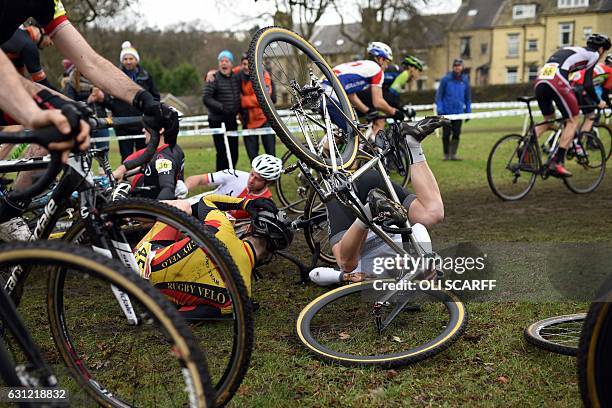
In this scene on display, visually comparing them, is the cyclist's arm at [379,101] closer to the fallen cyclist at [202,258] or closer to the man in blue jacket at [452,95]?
the fallen cyclist at [202,258]

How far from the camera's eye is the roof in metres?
62.3

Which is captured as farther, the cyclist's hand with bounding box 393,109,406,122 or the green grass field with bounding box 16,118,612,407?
the cyclist's hand with bounding box 393,109,406,122

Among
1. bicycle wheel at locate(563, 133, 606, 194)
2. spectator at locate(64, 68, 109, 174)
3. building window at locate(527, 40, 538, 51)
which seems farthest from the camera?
building window at locate(527, 40, 538, 51)

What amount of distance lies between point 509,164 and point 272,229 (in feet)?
16.5

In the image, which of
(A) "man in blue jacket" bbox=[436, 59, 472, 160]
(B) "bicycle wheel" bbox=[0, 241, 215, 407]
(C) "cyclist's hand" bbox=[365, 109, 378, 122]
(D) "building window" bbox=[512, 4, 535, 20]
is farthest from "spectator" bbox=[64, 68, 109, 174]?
(D) "building window" bbox=[512, 4, 535, 20]

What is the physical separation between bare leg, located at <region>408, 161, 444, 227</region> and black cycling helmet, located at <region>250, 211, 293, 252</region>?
1002mm

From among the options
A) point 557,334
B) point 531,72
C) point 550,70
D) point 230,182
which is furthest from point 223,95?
point 531,72

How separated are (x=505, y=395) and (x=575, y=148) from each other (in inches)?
256

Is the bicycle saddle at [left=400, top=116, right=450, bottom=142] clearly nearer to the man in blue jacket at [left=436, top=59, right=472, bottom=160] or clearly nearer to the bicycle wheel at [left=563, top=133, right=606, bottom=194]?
the bicycle wheel at [left=563, top=133, right=606, bottom=194]

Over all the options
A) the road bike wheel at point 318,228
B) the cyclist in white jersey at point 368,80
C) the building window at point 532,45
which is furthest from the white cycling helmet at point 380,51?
the building window at point 532,45

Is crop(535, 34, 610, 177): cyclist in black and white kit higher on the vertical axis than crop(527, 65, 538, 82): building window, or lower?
higher

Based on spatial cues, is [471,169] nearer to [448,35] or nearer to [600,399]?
[600,399]

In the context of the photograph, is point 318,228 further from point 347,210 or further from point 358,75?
point 358,75

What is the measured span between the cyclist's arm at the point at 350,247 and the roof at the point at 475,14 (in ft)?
211
